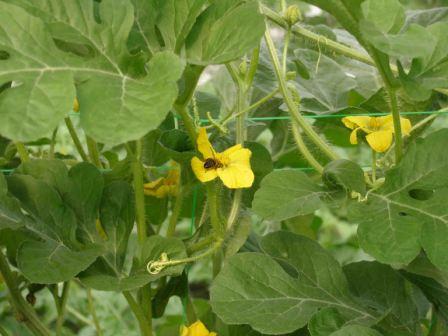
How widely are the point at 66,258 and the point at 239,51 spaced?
1.07 feet

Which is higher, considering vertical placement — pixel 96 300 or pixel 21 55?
pixel 21 55

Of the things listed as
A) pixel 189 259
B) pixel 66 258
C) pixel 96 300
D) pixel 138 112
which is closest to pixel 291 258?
pixel 189 259

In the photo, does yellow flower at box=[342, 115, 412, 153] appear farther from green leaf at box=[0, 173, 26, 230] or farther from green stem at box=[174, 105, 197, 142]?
green leaf at box=[0, 173, 26, 230]

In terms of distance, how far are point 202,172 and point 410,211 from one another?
0.23 meters

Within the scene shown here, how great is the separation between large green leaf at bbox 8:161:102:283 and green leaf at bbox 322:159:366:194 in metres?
0.28

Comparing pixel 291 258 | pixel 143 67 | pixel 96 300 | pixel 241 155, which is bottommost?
pixel 96 300

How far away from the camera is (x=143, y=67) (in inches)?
30.9

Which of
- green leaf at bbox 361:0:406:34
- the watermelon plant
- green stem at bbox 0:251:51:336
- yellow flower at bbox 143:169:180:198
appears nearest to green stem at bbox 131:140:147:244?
the watermelon plant

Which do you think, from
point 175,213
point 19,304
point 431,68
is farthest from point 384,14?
point 19,304

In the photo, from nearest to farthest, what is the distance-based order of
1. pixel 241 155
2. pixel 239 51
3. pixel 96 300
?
pixel 239 51 → pixel 241 155 → pixel 96 300

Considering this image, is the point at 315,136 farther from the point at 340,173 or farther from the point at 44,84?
the point at 44,84

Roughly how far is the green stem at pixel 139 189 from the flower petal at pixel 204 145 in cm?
8

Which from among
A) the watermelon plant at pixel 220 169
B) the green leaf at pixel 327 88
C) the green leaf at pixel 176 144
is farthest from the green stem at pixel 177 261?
the green leaf at pixel 327 88

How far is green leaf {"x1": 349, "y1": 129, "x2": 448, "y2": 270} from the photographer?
0.80 m
